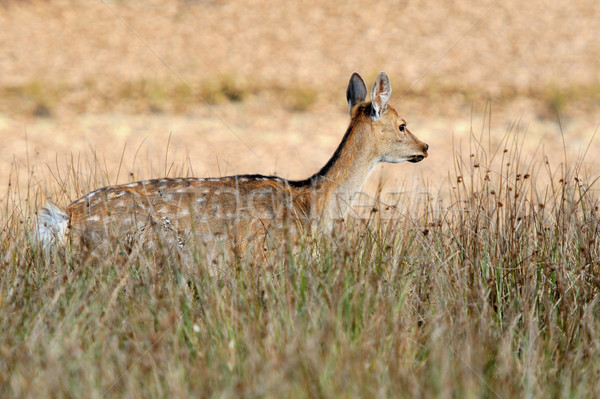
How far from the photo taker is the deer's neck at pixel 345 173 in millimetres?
6961

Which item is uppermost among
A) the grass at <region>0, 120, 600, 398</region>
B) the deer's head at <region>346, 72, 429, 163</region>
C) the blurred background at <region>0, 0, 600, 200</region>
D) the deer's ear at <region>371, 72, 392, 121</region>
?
the blurred background at <region>0, 0, 600, 200</region>

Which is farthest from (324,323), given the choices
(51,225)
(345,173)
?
(345,173)

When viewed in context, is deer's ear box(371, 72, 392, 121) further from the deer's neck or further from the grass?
the grass

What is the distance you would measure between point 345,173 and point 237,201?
1616 mm

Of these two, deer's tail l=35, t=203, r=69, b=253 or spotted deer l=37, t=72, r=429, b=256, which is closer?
deer's tail l=35, t=203, r=69, b=253

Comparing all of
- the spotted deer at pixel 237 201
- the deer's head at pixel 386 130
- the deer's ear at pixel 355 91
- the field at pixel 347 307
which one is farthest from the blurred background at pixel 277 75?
the spotted deer at pixel 237 201

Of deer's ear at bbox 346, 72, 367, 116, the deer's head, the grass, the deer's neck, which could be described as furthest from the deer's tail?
deer's ear at bbox 346, 72, 367, 116

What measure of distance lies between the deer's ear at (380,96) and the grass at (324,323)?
1714mm

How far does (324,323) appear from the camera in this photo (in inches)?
165

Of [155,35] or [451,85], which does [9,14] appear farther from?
[451,85]

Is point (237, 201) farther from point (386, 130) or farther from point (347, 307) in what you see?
point (386, 130)

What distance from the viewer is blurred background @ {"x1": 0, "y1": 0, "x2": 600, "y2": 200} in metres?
16.6


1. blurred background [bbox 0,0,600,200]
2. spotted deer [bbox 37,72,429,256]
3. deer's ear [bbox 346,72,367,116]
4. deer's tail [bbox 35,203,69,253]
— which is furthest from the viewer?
blurred background [bbox 0,0,600,200]

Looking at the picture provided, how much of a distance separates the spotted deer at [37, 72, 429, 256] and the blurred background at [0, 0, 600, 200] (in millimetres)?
6002
